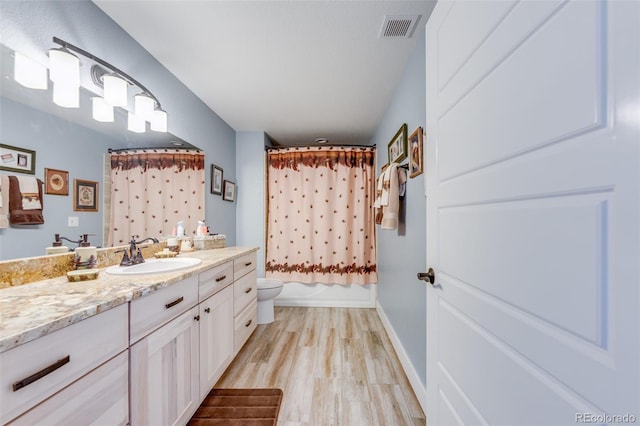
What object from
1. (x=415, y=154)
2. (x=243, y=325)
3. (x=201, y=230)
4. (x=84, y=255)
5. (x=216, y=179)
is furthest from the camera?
(x=216, y=179)

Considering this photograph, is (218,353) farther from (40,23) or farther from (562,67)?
(562,67)

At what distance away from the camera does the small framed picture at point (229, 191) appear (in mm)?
2984

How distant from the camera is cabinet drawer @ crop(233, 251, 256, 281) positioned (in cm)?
203

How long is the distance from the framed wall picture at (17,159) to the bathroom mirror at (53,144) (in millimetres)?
16

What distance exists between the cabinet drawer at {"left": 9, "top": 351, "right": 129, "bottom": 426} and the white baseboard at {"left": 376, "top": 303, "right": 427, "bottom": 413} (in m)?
1.43

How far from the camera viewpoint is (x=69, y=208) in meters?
1.28

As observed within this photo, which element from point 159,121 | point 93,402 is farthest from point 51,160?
point 93,402

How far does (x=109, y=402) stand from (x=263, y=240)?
2465 mm

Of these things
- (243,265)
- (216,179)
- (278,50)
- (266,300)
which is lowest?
(266,300)

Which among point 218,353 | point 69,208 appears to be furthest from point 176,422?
point 69,208

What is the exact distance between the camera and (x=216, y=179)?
276cm

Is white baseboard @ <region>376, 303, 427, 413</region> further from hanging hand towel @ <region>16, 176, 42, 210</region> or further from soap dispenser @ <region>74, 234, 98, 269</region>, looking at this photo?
hanging hand towel @ <region>16, 176, 42, 210</region>

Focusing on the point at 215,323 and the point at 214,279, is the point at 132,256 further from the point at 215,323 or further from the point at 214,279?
the point at 215,323

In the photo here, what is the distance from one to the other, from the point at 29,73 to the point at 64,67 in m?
0.13
